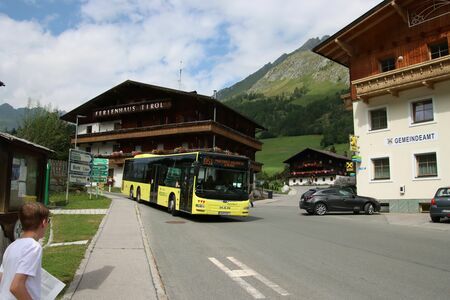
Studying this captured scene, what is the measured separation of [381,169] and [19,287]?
88.4ft

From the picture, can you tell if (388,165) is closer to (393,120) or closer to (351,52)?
(393,120)

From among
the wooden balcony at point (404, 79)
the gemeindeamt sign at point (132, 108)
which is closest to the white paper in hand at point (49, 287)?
the wooden balcony at point (404, 79)

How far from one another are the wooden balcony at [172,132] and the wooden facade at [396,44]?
18.2 metres

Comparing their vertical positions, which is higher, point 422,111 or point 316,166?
point 316,166

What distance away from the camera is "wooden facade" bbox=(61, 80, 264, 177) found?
4828 centimetres

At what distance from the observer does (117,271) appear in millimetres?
7969

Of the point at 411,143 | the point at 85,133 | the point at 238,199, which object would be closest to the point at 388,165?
the point at 411,143

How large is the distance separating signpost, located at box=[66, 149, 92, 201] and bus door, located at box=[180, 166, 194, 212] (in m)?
8.25

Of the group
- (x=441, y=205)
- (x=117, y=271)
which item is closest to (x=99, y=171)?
(x=441, y=205)

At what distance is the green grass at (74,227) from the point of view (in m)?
12.1

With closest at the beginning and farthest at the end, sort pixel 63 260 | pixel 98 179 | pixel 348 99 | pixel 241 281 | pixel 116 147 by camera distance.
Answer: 1. pixel 241 281
2. pixel 63 260
3. pixel 98 179
4. pixel 348 99
5. pixel 116 147

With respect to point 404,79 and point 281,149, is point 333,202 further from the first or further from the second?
point 281,149

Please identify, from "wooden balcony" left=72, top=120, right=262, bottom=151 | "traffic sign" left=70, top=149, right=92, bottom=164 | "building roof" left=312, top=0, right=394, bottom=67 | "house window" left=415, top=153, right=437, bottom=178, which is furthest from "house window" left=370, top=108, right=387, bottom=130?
"wooden balcony" left=72, top=120, right=262, bottom=151

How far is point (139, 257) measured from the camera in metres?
9.38
